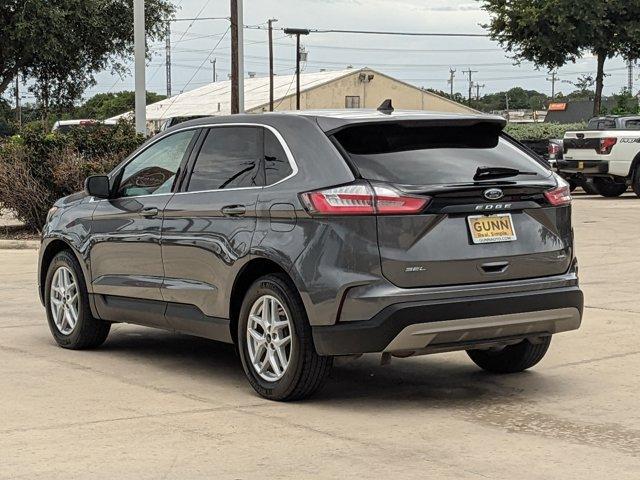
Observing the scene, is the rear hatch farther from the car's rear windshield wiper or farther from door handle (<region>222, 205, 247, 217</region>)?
door handle (<region>222, 205, 247, 217</region>)

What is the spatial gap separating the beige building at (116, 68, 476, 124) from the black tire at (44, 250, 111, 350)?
70412 mm

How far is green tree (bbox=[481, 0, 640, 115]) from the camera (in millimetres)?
43906

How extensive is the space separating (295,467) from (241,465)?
26 centimetres

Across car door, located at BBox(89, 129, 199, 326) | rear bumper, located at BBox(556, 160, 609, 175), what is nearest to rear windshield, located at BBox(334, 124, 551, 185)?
car door, located at BBox(89, 129, 199, 326)

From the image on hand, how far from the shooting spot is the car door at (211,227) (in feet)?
24.8

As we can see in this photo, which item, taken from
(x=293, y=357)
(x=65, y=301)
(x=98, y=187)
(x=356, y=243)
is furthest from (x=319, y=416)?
(x=65, y=301)

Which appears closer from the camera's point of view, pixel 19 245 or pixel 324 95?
pixel 19 245

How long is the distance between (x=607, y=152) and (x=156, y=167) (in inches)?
770

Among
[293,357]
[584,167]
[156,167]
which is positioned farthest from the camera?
[584,167]

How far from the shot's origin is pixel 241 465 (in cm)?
584

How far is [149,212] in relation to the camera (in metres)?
8.43

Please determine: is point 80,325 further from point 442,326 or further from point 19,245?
point 19,245

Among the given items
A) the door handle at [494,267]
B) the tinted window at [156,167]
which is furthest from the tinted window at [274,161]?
the door handle at [494,267]

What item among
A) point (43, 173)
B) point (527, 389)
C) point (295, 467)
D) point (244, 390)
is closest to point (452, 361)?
point (527, 389)
